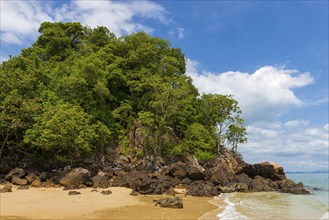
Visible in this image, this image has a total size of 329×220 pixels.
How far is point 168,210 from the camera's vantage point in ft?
57.5

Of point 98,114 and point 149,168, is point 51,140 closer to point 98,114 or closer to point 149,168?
point 98,114

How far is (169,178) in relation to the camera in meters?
30.8

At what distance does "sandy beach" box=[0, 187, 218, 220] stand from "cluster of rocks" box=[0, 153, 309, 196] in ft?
11.5

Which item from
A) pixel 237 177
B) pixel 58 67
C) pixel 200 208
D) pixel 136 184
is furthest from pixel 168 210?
pixel 58 67

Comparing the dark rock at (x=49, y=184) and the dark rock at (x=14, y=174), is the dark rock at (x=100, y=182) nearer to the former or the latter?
the dark rock at (x=49, y=184)

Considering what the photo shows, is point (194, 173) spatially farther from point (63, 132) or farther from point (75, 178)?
point (63, 132)

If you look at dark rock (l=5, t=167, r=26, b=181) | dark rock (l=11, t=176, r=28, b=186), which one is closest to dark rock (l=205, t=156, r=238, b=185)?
dark rock (l=11, t=176, r=28, b=186)

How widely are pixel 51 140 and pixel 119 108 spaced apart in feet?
43.4

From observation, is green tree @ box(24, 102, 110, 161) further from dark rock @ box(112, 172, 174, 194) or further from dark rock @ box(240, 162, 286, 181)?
dark rock @ box(240, 162, 286, 181)

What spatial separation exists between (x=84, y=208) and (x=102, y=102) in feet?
72.8

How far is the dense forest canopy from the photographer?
2986 centimetres

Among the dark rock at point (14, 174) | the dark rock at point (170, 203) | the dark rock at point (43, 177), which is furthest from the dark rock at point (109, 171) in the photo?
the dark rock at point (170, 203)

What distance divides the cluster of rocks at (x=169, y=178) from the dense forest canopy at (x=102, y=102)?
97.0 inches

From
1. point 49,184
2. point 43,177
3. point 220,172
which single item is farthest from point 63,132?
point 220,172
